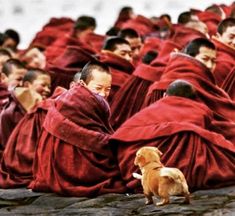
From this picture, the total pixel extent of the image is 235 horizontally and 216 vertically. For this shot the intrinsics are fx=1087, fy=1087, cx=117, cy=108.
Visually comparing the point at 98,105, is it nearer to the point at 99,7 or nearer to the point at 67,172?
the point at 67,172

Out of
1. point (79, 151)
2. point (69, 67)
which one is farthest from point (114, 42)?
point (79, 151)

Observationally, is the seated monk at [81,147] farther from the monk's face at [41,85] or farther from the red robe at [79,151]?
the monk's face at [41,85]

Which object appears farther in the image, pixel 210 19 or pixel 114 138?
Result: pixel 210 19

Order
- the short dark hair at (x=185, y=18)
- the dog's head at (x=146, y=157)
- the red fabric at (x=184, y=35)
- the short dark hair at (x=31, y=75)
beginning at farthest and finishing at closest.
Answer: the short dark hair at (x=185, y=18) < the red fabric at (x=184, y=35) < the short dark hair at (x=31, y=75) < the dog's head at (x=146, y=157)

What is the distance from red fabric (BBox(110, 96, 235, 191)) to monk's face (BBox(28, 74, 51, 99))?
1441mm

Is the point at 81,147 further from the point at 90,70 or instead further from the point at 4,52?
the point at 4,52

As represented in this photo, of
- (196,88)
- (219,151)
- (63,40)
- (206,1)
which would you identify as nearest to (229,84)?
(196,88)

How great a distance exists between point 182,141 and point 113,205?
0.48 metres

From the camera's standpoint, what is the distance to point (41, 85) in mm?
6988

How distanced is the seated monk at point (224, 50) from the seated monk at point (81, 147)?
131 cm

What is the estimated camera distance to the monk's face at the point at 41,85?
6.96 meters

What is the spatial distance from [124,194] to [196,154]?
0.44m

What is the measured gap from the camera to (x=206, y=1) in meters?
11.8

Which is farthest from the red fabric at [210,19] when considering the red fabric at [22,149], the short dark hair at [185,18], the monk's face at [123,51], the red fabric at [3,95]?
the red fabric at [22,149]
